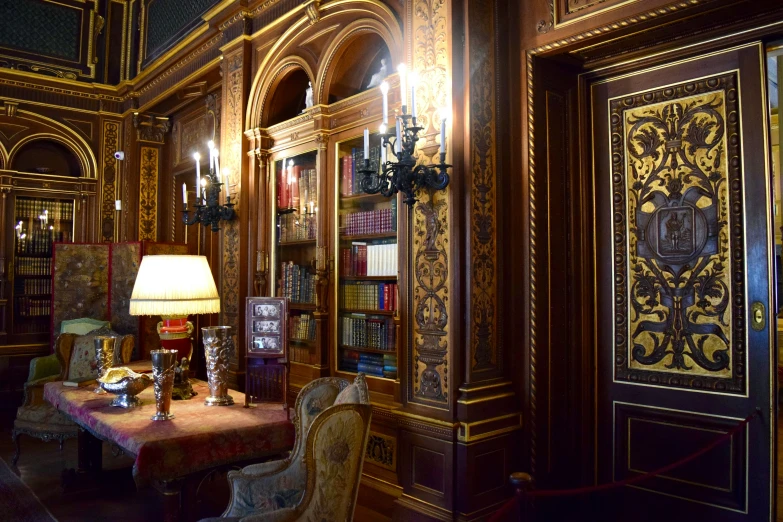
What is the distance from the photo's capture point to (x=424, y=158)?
10.6 ft

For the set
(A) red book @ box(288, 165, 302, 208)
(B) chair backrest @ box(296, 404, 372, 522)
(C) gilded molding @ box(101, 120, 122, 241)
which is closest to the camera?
(B) chair backrest @ box(296, 404, 372, 522)

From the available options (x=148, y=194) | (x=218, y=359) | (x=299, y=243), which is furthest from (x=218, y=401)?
(x=148, y=194)

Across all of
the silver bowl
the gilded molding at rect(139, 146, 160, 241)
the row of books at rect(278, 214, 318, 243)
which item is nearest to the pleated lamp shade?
the silver bowl

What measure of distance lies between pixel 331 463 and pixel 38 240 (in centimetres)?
641

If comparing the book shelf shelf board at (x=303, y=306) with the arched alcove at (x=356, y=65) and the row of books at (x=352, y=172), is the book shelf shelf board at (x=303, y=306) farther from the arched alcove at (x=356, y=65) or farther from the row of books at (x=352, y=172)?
the arched alcove at (x=356, y=65)

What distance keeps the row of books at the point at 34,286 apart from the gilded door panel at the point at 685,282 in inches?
252

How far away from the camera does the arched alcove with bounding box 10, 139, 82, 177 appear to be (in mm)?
6988

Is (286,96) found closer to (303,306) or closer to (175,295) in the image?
(303,306)

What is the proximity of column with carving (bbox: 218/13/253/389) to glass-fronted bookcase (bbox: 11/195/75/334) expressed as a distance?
3.13 m

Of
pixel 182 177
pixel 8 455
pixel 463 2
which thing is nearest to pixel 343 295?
pixel 463 2

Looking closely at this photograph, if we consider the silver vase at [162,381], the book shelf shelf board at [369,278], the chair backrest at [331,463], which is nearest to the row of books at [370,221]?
the book shelf shelf board at [369,278]

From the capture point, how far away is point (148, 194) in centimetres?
705

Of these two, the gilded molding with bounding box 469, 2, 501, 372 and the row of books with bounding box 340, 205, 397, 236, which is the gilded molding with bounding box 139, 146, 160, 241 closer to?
the row of books with bounding box 340, 205, 397, 236

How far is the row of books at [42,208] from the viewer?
271 inches
